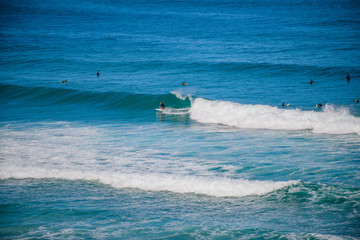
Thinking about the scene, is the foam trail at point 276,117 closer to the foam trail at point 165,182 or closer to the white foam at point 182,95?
the white foam at point 182,95

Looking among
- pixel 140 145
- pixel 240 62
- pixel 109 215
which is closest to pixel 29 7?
pixel 240 62

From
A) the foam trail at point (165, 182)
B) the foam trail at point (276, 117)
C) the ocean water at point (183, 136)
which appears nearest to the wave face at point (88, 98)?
the ocean water at point (183, 136)

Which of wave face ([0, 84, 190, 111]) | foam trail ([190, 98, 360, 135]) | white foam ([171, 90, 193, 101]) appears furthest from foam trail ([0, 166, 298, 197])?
white foam ([171, 90, 193, 101])

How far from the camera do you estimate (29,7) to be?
73125mm

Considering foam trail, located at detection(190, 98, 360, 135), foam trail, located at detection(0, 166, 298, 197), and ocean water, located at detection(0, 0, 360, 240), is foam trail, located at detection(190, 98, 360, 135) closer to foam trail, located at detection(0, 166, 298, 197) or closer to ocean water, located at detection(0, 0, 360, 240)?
ocean water, located at detection(0, 0, 360, 240)

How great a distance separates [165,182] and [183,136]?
227 inches

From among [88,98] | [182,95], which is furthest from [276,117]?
[88,98]

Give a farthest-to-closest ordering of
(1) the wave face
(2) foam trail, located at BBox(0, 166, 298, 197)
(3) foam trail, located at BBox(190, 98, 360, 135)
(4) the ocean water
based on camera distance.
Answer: (1) the wave face → (3) foam trail, located at BBox(190, 98, 360, 135) → (2) foam trail, located at BBox(0, 166, 298, 197) → (4) the ocean water

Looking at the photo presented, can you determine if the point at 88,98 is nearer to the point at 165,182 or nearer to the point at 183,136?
the point at 183,136

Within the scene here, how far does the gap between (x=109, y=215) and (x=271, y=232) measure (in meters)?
3.75

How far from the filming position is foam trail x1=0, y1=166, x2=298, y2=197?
34.2 ft

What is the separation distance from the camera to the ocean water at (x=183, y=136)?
9.11m

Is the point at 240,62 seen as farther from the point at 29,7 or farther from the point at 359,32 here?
the point at 29,7

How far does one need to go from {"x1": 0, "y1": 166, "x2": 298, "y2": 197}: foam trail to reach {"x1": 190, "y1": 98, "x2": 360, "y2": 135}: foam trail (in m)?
6.99
